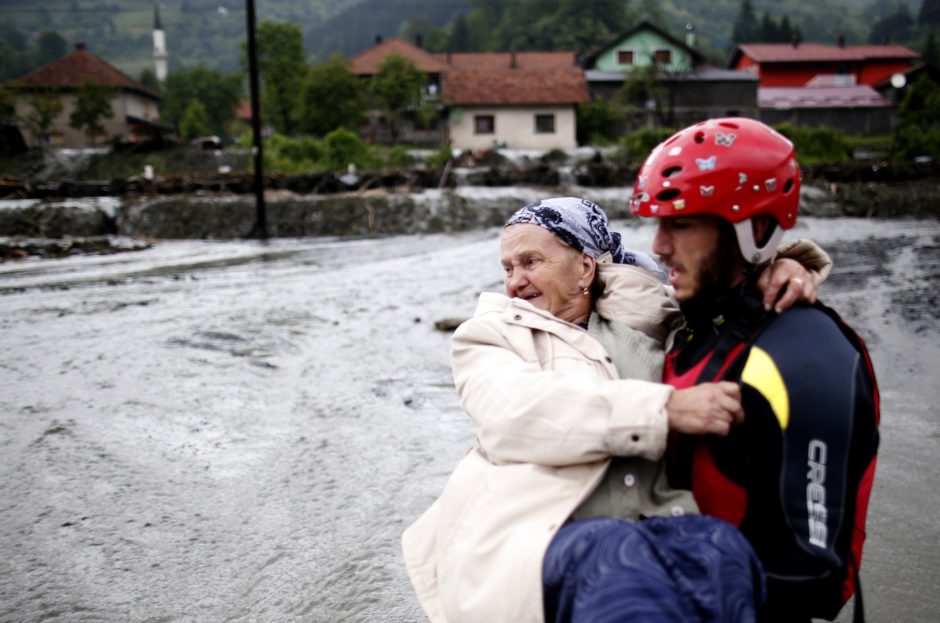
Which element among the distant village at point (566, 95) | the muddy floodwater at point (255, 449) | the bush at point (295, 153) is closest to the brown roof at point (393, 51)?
the distant village at point (566, 95)

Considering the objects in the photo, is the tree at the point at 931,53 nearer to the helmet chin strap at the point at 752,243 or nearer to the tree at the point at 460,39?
the tree at the point at 460,39

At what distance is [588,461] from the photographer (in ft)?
6.19

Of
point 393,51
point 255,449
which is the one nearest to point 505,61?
point 393,51

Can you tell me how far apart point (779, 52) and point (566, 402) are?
278 ft

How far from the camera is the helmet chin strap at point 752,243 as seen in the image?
2.06 m

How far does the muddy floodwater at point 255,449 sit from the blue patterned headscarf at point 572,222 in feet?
5.30

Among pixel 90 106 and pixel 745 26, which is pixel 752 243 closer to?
pixel 90 106

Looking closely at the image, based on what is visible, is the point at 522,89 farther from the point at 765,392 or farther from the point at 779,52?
the point at 765,392

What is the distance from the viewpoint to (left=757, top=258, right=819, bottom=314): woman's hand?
6.20 feet

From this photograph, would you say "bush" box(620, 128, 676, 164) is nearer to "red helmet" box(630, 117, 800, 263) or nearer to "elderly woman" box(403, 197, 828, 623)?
"red helmet" box(630, 117, 800, 263)

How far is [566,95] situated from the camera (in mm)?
53938

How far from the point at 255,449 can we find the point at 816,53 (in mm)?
83863

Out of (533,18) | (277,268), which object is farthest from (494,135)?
(533,18)

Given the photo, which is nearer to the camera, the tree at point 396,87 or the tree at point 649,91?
the tree at point 396,87
